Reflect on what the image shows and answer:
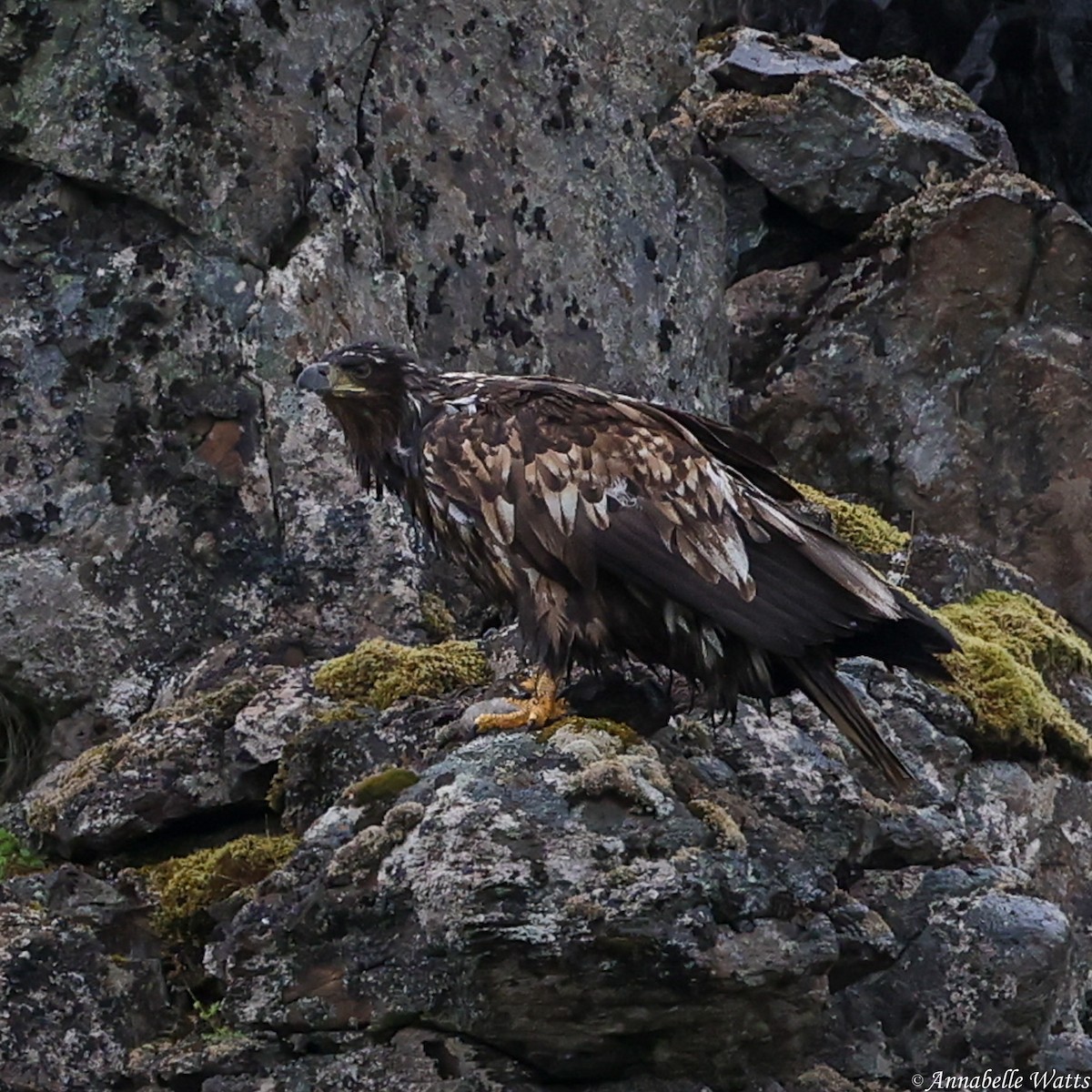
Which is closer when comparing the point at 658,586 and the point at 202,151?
the point at 658,586

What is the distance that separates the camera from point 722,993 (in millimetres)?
5125

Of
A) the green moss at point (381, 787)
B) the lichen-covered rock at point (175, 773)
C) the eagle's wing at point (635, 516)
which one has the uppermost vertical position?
the eagle's wing at point (635, 516)

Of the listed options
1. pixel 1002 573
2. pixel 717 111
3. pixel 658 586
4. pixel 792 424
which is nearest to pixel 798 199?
pixel 717 111

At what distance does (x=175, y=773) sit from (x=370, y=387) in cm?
146

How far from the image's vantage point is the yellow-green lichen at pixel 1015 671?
7.32 m

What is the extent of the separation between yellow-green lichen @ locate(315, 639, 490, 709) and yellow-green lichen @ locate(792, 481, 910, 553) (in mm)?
2013

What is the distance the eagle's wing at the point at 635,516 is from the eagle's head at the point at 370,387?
0.73ft

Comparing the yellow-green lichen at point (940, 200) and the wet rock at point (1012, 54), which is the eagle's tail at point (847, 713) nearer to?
the yellow-green lichen at point (940, 200)

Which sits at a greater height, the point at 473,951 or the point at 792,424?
the point at 792,424

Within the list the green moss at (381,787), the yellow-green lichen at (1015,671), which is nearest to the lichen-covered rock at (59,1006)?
the green moss at (381,787)

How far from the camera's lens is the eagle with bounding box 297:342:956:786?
589cm

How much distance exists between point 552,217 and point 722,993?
4.51 m

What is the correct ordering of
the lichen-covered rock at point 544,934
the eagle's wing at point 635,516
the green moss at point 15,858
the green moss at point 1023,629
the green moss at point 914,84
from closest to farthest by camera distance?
1. the lichen-covered rock at point 544,934
2. the eagle's wing at point 635,516
3. the green moss at point 15,858
4. the green moss at point 1023,629
5. the green moss at point 914,84

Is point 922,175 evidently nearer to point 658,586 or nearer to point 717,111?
point 717,111
